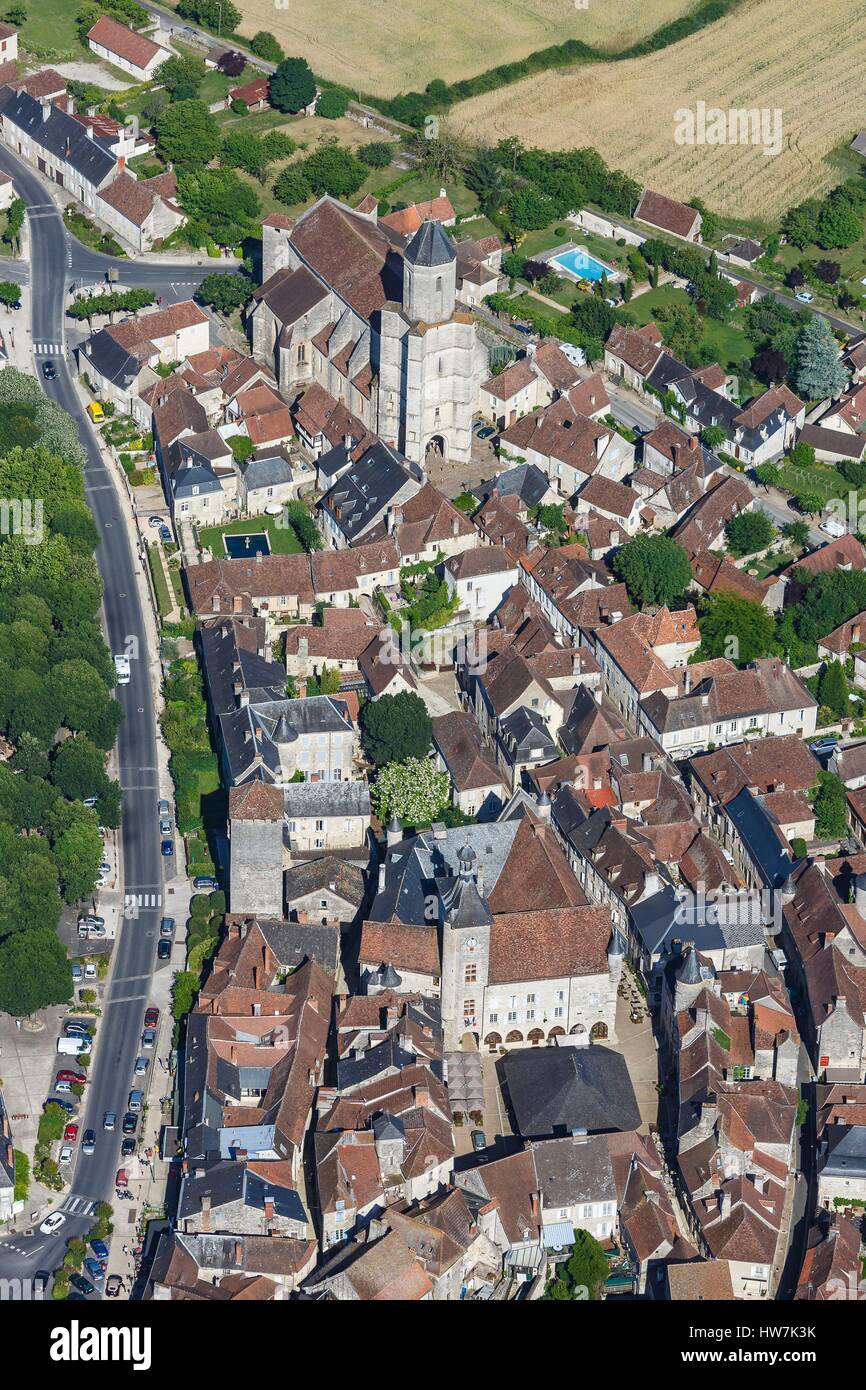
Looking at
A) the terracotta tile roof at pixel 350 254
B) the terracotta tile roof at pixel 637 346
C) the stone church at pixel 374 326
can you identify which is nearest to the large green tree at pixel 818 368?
the terracotta tile roof at pixel 637 346

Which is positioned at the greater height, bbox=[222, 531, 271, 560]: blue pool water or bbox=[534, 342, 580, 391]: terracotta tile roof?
bbox=[534, 342, 580, 391]: terracotta tile roof

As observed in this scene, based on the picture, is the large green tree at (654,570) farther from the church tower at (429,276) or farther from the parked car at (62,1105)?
the parked car at (62,1105)

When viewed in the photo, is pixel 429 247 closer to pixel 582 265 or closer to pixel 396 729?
pixel 582 265

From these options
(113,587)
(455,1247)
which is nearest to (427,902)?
(455,1247)

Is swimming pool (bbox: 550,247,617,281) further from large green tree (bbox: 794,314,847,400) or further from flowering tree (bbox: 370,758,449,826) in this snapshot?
flowering tree (bbox: 370,758,449,826)

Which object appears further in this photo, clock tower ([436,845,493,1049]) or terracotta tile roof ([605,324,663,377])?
terracotta tile roof ([605,324,663,377])

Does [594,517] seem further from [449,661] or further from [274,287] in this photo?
[274,287]

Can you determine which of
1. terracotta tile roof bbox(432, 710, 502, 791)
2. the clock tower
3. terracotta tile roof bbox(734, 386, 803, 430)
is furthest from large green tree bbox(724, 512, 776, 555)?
the clock tower
